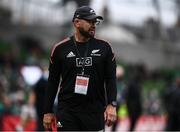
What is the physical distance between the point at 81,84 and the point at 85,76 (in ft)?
0.35

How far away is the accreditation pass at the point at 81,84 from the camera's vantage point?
8.73 metres

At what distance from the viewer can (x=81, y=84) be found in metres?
8.73

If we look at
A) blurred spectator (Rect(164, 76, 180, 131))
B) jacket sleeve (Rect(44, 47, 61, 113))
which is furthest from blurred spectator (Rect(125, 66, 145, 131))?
jacket sleeve (Rect(44, 47, 61, 113))

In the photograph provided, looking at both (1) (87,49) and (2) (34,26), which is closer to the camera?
(1) (87,49)

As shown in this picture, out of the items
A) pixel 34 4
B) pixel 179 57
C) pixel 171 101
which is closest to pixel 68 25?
pixel 34 4

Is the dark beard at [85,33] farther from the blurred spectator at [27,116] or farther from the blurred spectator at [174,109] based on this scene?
the blurred spectator at [174,109]

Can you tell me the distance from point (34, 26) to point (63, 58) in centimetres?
3138

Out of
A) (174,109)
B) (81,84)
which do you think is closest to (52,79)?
(81,84)

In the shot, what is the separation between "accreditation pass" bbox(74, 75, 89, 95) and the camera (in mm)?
8734

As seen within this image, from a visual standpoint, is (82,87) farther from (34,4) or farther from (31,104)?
(34,4)

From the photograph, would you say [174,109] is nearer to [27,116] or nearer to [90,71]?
[27,116]

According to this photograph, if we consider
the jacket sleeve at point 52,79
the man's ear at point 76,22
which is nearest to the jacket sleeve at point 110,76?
the man's ear at point 76,22

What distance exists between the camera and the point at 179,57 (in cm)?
4653

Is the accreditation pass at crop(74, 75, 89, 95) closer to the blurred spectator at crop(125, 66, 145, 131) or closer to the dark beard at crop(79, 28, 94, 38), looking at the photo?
the dark beard at crop(79, 28, 94, 38)
